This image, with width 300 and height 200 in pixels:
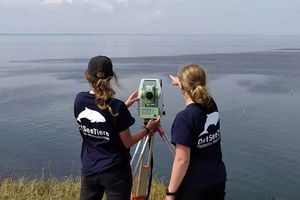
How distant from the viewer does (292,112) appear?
18.9 meters

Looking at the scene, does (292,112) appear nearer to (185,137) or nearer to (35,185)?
(35,185)

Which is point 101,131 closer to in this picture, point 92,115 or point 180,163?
point 92,115

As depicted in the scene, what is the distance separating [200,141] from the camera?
282cm

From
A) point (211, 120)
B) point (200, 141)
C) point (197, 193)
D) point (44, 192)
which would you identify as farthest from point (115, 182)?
point (44, 192)

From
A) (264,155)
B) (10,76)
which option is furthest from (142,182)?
(10,76)

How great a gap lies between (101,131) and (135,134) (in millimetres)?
278

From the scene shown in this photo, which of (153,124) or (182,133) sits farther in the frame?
(153,124)

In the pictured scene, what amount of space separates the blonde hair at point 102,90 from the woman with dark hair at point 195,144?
0.49 meters

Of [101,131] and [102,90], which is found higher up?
[102,90]

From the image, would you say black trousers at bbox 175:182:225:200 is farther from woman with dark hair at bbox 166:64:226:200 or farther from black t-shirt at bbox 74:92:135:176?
black t-shirt at bbox 74:92:135:176

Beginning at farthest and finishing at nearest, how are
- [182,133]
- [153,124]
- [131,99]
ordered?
[131,99] < [153,124] < [182,133]

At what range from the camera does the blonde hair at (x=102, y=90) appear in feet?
9.42

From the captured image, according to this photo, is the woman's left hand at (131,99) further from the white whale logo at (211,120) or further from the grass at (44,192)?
the grass at (44,192)

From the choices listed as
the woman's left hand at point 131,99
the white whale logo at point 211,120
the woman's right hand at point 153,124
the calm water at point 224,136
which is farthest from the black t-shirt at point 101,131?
the calm water at point 224,136
